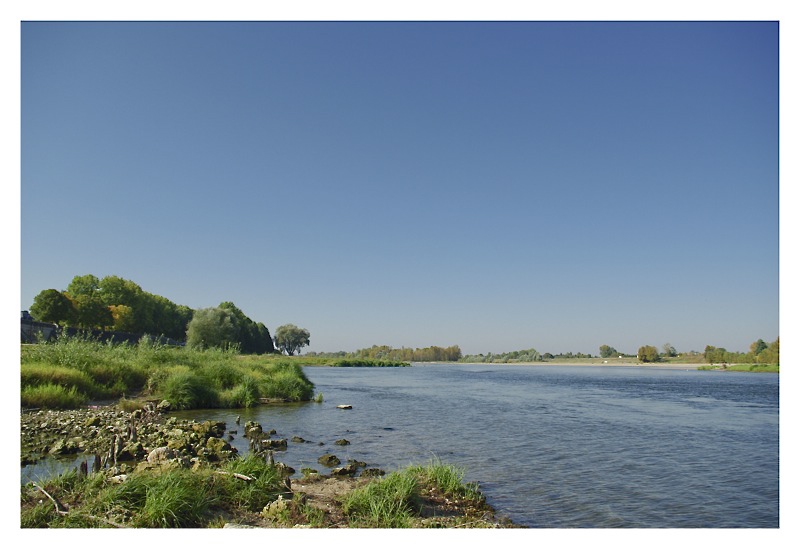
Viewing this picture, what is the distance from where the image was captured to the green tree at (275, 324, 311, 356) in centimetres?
15950

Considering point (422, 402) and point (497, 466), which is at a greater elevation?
point (497, 466)

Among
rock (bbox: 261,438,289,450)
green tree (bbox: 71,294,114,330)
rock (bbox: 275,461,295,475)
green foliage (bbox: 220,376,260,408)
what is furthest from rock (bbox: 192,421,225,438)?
green tree (bbox: 71,294,114,330)

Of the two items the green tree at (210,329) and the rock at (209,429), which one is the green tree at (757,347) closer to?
the green tree at (210,329)

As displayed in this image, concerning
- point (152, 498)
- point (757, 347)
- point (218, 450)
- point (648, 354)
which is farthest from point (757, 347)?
point (152, 498)

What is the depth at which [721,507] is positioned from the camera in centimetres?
1123

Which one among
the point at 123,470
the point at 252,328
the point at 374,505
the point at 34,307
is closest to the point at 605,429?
the point at 374,505

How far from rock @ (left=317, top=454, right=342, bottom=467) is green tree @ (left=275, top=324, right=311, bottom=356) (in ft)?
490

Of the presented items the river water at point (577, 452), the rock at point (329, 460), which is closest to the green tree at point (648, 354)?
the river water at point (577, 452)

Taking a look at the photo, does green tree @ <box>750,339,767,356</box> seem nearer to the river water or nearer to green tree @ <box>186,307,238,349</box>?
the river water

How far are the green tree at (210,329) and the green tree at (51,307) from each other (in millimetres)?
15991

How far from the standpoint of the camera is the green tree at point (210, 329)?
236 feet

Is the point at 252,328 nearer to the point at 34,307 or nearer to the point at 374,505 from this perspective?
the point at 34,307

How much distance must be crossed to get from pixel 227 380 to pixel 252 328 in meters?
82.1

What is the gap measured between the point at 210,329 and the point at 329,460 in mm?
64473
